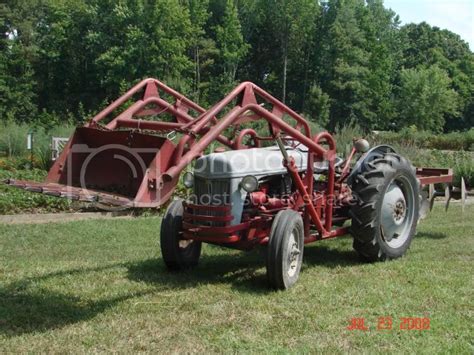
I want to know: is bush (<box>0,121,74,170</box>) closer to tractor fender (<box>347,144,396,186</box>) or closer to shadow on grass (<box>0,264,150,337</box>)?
shadow on grass (<box>0,264,150,337</box>)

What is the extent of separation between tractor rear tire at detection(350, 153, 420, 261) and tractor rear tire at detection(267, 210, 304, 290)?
986 mm

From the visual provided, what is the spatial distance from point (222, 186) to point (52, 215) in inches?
216

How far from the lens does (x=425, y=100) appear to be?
5206 centimetres

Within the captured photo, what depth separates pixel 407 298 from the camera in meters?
5.05

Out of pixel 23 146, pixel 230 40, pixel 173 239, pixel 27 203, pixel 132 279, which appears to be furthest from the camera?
pixel 230 40

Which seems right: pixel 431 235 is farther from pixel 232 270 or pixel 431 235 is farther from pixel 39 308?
pixel 39 308

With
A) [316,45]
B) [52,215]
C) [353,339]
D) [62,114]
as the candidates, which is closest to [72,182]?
[353,339]

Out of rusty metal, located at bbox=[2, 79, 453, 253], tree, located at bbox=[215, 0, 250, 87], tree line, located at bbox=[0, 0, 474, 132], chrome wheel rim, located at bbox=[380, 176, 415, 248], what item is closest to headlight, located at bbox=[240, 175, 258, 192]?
rusty metal, located at bbox=[2, 79, 453, 253]

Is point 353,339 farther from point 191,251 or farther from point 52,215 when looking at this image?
point 52,215

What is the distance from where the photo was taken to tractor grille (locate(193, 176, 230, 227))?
5508 mm

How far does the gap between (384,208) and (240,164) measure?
6.61 ft

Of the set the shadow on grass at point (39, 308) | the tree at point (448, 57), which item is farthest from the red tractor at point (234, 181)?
the tree at point (448, 57)

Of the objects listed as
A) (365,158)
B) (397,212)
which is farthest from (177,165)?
(397,212)

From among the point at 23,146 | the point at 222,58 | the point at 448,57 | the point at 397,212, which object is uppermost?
the point at 448,57
